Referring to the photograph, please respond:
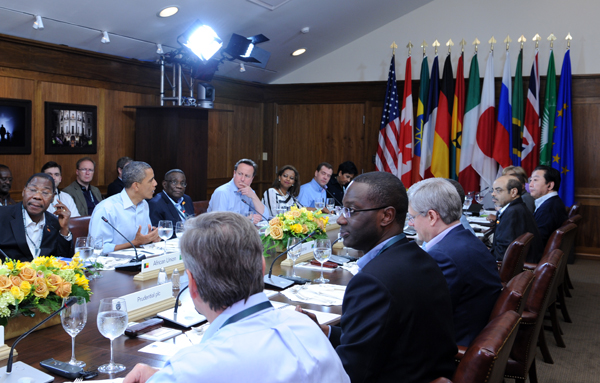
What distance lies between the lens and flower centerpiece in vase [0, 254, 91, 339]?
1.68 metres

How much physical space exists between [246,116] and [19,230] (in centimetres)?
547

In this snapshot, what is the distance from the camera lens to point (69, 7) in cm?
479

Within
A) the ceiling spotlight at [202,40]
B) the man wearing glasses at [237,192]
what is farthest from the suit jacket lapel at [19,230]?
the ceiling spotlight at [202,40]

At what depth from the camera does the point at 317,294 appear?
246cm

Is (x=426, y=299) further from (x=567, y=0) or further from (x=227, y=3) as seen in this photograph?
(x=567, y=0)

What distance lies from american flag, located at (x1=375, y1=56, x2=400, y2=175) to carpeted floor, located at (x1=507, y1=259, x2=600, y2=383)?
2.86 metres

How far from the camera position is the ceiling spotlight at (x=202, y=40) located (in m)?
5.74

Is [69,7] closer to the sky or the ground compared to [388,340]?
closer to the sky

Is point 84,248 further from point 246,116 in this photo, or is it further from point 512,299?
point 246,116

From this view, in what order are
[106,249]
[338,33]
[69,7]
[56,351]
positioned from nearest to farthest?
[56,351] < [106,249] < [69,7] < [338,33]

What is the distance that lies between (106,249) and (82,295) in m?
1.56

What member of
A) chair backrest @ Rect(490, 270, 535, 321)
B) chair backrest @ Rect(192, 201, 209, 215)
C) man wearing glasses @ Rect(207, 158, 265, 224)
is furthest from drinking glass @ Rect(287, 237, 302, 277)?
chair backrest @ Rect(192, 201, 209, 215)

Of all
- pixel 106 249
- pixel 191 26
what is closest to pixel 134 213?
pixel 106 249

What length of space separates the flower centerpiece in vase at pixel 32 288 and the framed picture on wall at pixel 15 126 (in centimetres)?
383
